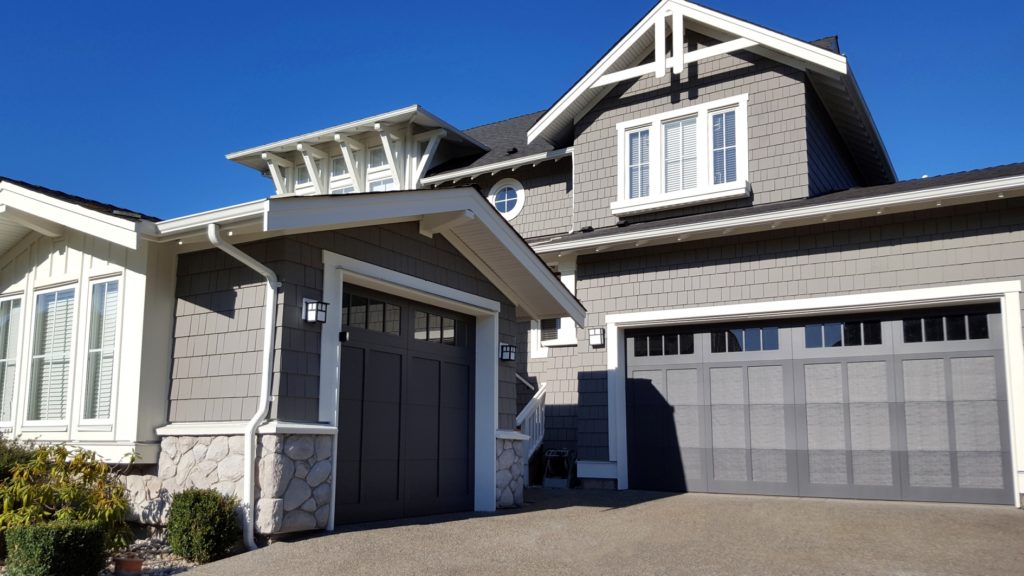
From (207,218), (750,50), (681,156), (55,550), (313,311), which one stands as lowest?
(55,550)

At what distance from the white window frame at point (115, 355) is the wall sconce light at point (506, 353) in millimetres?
3955

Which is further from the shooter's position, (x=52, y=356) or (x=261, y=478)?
(x=52, y=356)

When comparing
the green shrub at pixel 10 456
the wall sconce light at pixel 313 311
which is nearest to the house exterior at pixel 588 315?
the wall sconce light at pixel 313 311

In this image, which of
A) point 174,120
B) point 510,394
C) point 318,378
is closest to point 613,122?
A: point 510,394

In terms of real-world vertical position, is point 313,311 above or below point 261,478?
above

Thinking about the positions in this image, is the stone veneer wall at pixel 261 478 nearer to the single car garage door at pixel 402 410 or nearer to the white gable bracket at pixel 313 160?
the single car garage door at pixel 402 410

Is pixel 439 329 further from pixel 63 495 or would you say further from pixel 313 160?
pixel 313 160

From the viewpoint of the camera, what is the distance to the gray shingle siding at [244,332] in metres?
6.97

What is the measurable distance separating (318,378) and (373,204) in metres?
1.56

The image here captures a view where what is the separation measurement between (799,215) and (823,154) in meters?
2.40

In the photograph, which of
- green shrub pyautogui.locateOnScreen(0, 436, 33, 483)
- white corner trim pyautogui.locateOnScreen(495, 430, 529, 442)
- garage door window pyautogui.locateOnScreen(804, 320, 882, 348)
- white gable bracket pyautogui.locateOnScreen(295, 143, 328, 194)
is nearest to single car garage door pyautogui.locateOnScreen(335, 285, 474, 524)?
white corner trim pyautogui.locateOnScreen(495, 430, 529, 442)

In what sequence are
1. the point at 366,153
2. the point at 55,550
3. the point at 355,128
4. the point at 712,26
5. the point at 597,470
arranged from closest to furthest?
the point at 55,550, the point at 597,470, the point at 712,26, the point at 355,128, the point at 366,153

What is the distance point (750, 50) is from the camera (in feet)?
38.3

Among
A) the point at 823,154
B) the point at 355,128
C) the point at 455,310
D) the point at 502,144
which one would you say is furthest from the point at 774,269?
the point at 355,128
